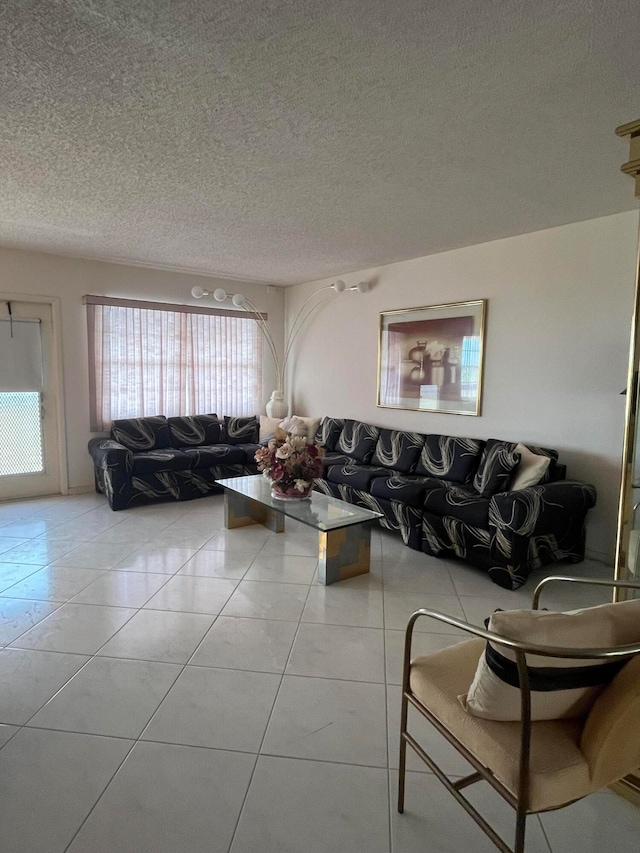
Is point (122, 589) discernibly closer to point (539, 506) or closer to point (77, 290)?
point (539, 506)

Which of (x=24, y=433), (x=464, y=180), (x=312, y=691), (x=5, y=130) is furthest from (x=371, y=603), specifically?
(x=24, y=433)

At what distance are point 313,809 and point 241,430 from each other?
4564 millimetres

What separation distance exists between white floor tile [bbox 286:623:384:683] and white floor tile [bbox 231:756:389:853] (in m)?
0.49

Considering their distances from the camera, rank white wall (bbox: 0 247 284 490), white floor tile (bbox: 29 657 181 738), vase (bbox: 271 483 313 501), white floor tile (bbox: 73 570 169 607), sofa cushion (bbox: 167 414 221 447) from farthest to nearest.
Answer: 1. sofa cushion (bbox: 167 414 221 447)
2. white wall (bbox: 0 247 284 490)
3. vase (bbox: 271 483 313 501)
4. white floor tile (bbox: 73 570 169 607)
5. white floor tile (bbox: 29 657 181 738)

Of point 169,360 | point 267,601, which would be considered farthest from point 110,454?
point 267,601

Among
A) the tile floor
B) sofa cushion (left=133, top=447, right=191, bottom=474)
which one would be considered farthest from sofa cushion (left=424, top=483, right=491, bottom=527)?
sofa cushion (left=133, top=447, right=191, bottom=474)

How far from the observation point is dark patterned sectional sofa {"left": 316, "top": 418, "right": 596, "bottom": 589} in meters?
3.05

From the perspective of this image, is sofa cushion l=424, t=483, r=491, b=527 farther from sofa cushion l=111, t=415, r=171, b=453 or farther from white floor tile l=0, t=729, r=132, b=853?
sofa cushion l=111, t=415, r=171, b=453

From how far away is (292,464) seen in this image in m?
3.48

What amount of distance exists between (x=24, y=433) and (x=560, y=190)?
16.8 feet

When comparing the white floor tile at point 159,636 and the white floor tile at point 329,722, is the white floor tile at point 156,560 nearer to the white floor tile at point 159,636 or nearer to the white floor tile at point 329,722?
the white floor tile at point 159,636

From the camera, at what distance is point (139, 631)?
2.45 m

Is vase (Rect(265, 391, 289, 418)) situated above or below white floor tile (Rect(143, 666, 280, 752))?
above

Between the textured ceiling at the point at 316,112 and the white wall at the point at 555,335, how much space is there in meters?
0.29
